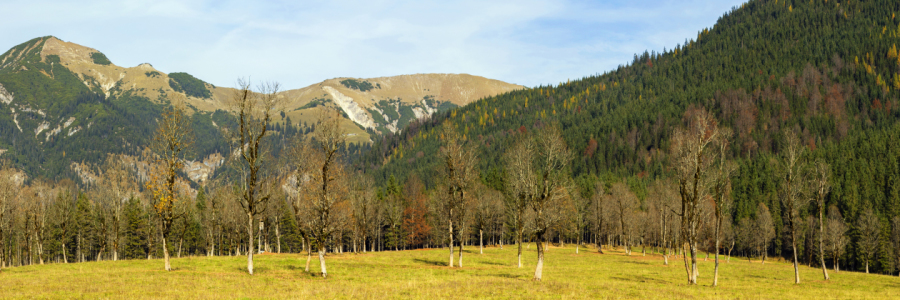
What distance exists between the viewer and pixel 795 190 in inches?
1969

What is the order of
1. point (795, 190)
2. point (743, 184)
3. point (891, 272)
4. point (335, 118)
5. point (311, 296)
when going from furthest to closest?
1. point (743, 184)
2. point (891, 272)
3. point (795, 190)
4. point (335, 118)
5. point (311, 296)

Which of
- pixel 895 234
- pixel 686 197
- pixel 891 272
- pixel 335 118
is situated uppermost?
pixel 335 118

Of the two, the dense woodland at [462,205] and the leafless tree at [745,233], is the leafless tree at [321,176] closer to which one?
the dense woodland at [462,205]

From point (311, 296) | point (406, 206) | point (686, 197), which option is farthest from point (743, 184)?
point (311, 296)

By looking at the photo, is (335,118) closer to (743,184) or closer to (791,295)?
(791,295)

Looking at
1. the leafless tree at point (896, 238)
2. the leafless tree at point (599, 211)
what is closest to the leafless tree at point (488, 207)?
the leafless tree at point (599, 211)

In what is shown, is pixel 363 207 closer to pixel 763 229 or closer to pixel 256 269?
pixel 256 269

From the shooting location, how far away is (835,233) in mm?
80562

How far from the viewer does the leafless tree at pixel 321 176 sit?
39.5m

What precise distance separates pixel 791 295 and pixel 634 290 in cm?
1140

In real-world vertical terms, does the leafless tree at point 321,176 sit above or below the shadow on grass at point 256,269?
Result: above

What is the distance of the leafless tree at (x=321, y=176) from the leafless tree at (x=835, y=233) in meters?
68.0

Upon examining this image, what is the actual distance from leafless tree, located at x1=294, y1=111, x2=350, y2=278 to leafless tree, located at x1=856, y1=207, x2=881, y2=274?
9994cm

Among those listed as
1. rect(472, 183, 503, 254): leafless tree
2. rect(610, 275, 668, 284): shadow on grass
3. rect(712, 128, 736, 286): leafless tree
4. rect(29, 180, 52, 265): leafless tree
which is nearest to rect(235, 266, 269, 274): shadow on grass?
rect(610, 275, 668, 284): shadow on grass
